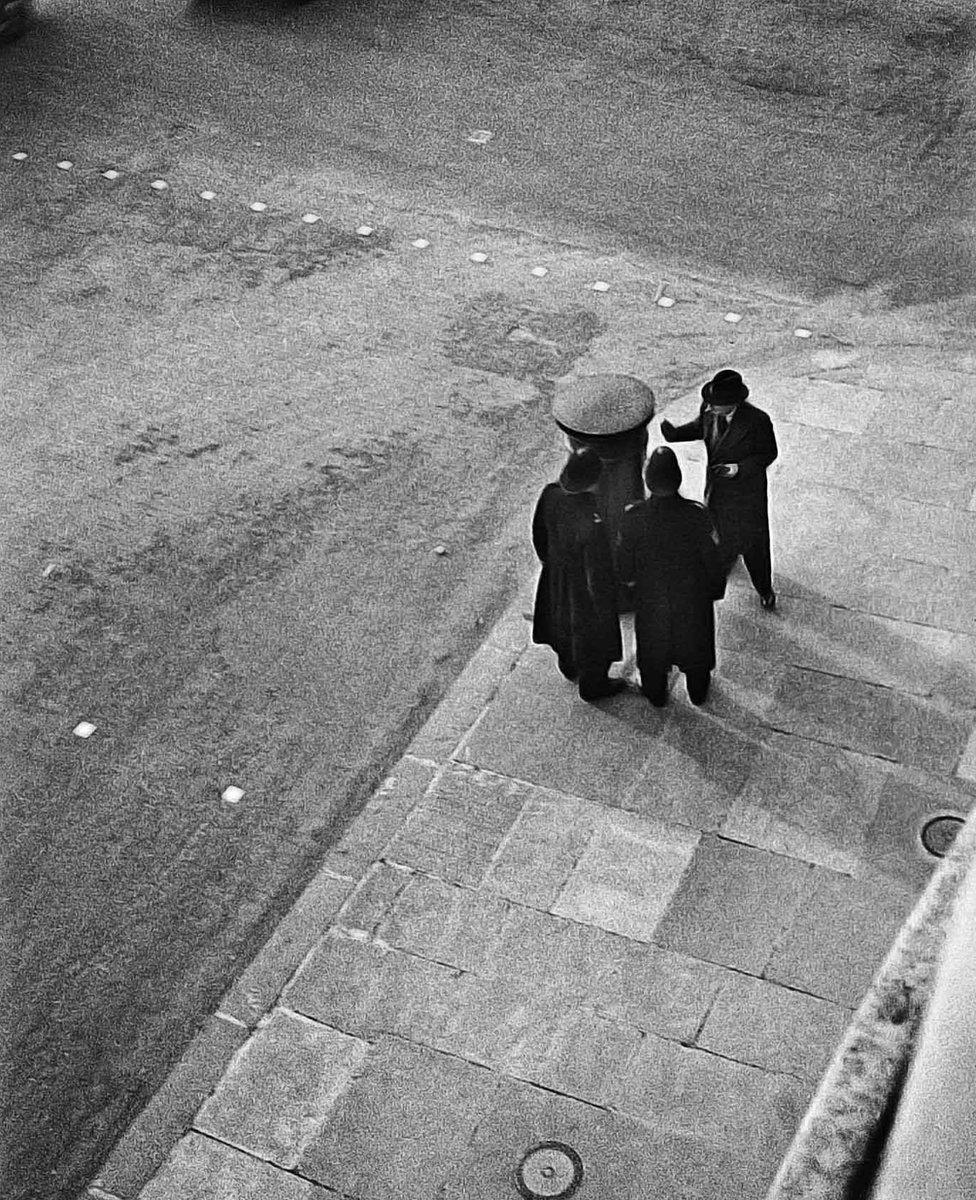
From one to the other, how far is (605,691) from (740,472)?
1241 millimetres

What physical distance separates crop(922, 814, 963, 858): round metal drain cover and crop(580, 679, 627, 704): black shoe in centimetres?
158

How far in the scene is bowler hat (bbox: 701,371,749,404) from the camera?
21.7 ft

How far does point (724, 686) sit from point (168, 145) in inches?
310

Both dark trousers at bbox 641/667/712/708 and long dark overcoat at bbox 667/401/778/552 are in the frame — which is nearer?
dark trousers at bbox 641/667/712/708

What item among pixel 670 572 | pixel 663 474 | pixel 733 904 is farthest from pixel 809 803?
pixel 663 474

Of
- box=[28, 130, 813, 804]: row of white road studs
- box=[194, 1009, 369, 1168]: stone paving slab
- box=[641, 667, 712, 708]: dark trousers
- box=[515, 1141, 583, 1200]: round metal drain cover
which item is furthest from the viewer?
box=[28, 130, 813, 804]: row of white road studs

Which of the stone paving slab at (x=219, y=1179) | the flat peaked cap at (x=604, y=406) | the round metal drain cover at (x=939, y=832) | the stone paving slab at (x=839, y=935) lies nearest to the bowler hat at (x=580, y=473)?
the flat peaked cap at (x=604, y=406)

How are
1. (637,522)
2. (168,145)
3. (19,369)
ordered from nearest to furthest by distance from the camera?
(637,522)
(19,369)
(168,145)

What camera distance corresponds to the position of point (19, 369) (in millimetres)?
9625

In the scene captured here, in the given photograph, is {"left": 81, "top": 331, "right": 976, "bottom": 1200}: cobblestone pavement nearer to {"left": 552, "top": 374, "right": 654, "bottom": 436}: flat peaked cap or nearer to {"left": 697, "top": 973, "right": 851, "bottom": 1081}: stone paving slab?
{"left": 697, "top": 973, "right": 851, "bottom": 1081}: stone paving slab

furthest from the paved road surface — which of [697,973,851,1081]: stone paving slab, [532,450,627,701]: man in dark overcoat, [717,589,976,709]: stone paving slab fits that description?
[697,973,851,1081]: stone paving slab

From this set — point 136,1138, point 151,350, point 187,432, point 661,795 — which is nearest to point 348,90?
point 151,350

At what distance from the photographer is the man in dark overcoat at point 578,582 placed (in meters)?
6.13

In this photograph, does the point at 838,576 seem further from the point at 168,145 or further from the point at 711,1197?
the point at 168,145
